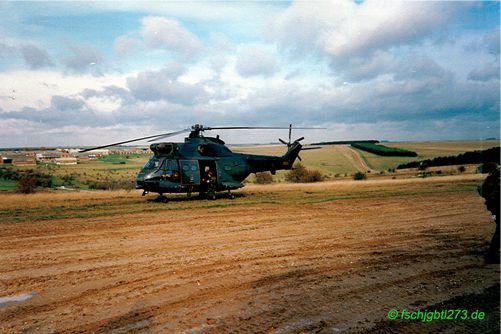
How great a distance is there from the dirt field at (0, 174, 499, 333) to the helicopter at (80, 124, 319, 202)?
14.5 ft

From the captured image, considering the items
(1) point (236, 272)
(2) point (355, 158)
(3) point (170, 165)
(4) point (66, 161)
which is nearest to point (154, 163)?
(3) point (170, 165)

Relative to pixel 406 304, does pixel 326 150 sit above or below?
above

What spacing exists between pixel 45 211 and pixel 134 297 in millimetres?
12661

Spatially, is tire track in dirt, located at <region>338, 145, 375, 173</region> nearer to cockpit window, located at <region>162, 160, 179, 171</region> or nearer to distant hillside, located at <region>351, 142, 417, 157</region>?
distant hillside, located at <region>351, 142, 417, 157</region>

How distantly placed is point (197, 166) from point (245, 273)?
12.3 meters

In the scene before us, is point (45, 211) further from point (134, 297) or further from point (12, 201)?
point (134, 297)

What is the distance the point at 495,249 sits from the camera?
23.7 feet

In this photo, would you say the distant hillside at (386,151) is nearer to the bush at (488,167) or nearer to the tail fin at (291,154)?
the tail fin at (291,154)

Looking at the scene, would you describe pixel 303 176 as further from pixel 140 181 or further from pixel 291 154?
pixel 140 181

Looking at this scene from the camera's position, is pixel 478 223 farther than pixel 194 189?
No

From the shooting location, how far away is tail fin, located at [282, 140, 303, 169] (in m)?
21.7

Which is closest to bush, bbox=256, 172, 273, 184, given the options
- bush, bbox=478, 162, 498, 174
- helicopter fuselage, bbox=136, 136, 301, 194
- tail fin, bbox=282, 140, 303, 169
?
tail fin, bbox=282, 140, 303, 169

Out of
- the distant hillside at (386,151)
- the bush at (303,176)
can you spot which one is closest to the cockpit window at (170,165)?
the bush at (303,176)

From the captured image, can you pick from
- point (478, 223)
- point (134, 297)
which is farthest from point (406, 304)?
point (478, 223)
